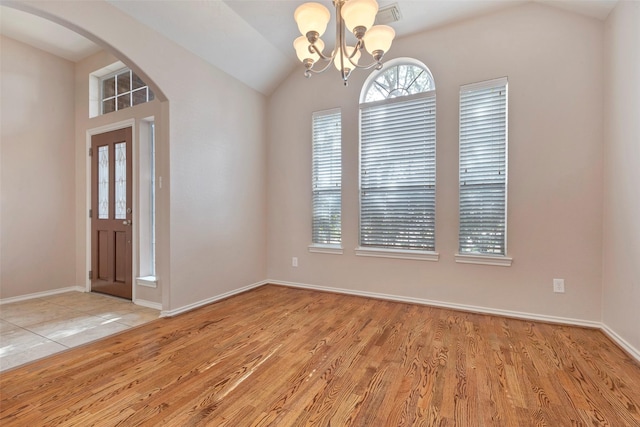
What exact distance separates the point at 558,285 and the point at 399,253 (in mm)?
1542

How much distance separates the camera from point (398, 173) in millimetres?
3488

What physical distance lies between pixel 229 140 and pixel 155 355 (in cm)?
256

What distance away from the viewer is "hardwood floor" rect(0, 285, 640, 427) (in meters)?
1.55

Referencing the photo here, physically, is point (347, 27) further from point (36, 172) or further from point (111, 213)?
point (36, 172)

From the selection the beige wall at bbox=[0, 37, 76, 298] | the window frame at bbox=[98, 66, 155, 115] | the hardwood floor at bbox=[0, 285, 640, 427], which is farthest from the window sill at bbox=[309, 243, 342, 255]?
the beige wall at bbox=[0, 37, 76, 298]

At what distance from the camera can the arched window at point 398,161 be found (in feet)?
10.9

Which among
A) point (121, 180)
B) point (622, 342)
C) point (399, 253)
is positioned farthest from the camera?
point (121, 180)

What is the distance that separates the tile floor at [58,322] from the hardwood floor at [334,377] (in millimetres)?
213

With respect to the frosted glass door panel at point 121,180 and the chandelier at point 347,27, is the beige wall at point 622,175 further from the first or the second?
the frosted glass door panel at point 121,180

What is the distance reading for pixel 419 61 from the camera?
3.38 m

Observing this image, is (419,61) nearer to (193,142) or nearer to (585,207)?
(585,207)

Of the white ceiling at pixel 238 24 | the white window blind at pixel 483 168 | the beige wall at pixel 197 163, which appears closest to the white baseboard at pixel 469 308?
the white window blind at pixel 483 168

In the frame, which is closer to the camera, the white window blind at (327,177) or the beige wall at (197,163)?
the beige wall at (197,163)

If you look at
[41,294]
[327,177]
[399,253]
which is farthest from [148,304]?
[399,253]
